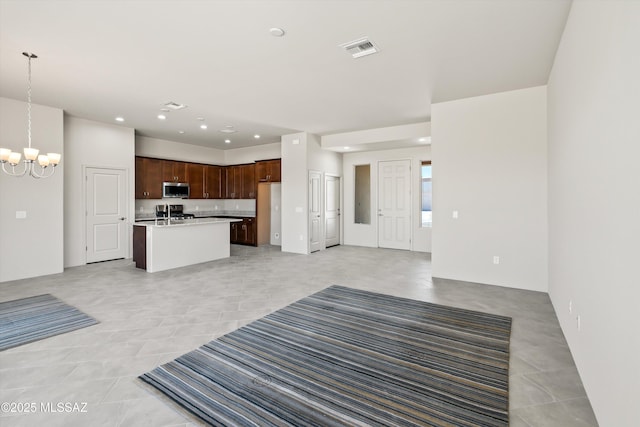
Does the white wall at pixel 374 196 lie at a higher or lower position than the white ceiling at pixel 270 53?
lower

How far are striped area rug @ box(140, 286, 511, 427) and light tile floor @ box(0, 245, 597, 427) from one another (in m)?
0.15

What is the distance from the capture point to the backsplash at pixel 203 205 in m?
8.03

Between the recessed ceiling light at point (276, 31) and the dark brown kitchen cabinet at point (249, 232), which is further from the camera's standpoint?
the dark brown kitchen cabinet at point (249, 232)

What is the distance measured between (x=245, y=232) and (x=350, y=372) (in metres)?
7.18

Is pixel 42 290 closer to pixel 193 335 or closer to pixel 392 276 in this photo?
pixel 193 335

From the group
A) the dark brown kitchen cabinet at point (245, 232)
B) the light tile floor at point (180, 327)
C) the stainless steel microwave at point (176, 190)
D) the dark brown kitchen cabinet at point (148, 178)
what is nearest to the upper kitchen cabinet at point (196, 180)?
the stainless steel microwave at point (176, 190)

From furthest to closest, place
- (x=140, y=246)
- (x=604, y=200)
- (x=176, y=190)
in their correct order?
(x=176, y=190) → (x=140, y=246) → (x=604, y=200)

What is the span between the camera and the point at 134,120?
6.34 metres

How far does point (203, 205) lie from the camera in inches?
372

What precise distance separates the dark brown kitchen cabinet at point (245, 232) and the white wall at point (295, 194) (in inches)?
52.1

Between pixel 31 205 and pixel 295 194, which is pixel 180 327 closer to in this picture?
pixel 31 205

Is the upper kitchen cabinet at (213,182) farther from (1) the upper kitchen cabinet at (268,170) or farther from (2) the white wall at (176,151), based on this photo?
(1) the upper kitchen cabinet at (268,170)

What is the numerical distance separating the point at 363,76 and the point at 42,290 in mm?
5517

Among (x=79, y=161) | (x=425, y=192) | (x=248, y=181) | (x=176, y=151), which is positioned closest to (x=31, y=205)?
(x=79, y=161)
